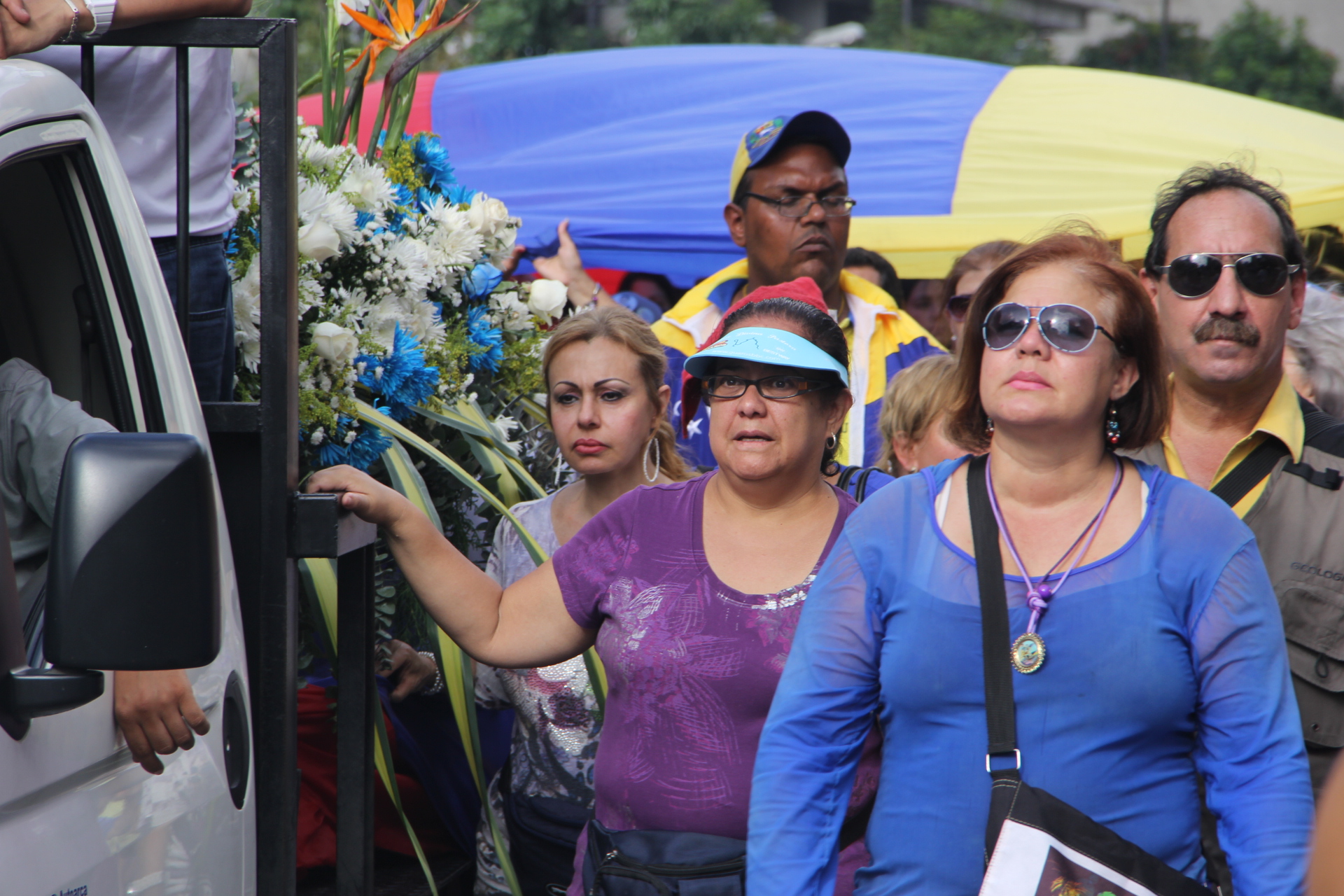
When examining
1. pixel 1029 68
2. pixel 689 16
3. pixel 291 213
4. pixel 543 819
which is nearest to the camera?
pixel 291 213

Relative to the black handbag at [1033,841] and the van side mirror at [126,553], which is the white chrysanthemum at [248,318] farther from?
the black handbag at [1033,841]

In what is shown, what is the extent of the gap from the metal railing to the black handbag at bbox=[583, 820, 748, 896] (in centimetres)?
52

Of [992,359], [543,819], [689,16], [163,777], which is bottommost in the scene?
[543,819]

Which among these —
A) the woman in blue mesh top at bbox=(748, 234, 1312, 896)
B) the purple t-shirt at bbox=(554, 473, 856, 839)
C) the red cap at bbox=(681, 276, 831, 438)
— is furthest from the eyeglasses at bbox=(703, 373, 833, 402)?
the woman in blue mesh top at bbox=(748, 234, 1312, 896)

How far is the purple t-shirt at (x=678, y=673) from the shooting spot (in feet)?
7.52

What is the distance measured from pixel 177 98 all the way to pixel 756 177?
2.58 m

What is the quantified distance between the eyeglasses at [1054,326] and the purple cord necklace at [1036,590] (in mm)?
227

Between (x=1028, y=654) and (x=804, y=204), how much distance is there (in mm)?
2586

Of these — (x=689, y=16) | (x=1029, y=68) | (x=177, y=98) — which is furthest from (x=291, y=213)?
(x=689, y=16)

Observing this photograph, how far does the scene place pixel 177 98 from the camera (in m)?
2.00

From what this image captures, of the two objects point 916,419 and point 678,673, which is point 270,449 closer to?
point 678,673

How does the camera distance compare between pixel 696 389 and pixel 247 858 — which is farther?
pixel 696 389

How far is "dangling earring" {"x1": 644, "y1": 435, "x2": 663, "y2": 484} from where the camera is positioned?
3.46 m

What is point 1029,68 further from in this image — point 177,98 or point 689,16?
point 689,16
